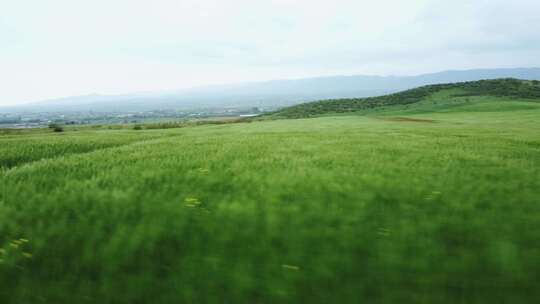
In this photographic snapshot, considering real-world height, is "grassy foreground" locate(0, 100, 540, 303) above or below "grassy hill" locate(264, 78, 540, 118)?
below

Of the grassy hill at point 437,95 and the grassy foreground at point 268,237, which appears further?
the grassy hill at point 437,95

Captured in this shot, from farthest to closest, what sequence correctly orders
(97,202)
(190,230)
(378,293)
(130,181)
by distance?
1. (130,181)
2. (97,202)
3. (190,230)
4. (378,293)

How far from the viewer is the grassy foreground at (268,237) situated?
12.5ft

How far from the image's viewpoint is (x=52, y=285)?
388 centimetres

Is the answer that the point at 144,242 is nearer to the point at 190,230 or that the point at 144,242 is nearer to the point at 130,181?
the point at 190,230

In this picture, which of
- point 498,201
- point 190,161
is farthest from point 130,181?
point 498,201

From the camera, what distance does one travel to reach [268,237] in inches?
189

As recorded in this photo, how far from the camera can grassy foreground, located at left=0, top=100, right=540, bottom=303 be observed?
382 centimetres

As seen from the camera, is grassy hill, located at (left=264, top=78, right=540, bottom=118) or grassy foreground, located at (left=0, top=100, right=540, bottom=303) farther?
grassy hill, located at (left=264, top=78, right=540, bottom=118)

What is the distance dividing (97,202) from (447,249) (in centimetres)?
539

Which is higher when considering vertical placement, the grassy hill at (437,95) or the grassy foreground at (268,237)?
the grassy hill at (437,95)

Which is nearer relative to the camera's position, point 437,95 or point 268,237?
point 268,237

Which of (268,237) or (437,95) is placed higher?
(437,95)

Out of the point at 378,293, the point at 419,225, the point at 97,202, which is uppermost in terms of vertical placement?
the point at 97,202
